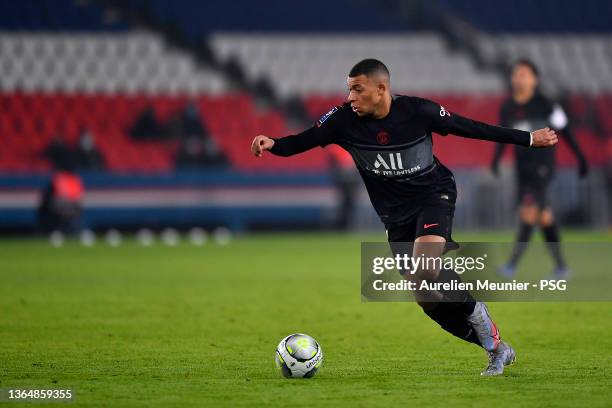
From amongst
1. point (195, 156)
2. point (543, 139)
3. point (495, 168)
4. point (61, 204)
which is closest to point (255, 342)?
point (543, 139)

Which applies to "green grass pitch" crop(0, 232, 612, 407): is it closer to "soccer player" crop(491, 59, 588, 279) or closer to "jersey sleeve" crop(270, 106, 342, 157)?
"jersey sleeve" crop(270, 106, 342, 157)

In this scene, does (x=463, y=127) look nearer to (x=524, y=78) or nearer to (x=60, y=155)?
(x=524, y=78)

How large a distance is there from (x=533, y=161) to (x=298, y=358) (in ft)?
24.2

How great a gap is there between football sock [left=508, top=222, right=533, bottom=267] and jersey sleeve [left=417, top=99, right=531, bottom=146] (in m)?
6.92

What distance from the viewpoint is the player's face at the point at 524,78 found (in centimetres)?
1302

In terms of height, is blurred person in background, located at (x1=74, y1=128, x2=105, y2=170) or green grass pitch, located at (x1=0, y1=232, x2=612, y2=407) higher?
blurred person in background, located at (x1=74, y1=128, x2=105, y2=170)

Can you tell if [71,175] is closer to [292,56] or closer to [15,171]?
[15,171]

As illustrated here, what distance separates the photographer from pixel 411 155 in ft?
22.8

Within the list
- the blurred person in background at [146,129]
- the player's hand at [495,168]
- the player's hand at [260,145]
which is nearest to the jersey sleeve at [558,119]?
the player's hand at [495,168]

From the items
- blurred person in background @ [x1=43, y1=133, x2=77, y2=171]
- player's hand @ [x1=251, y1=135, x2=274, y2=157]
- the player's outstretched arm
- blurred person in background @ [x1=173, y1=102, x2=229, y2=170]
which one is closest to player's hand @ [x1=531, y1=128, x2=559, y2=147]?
the player's outstretched arm

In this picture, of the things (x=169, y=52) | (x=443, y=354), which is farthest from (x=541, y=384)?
(x=169, y=52)

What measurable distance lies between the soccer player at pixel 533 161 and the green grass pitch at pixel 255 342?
2018 mm

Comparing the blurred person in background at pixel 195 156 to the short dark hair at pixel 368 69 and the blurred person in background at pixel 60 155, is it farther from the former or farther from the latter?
the short dark hair at pixel 368 69

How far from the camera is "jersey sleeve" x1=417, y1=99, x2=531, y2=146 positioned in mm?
6793
